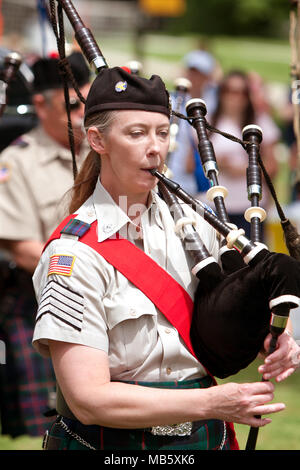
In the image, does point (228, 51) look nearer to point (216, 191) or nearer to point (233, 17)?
point (233, 17)

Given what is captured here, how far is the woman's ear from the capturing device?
7.66ft

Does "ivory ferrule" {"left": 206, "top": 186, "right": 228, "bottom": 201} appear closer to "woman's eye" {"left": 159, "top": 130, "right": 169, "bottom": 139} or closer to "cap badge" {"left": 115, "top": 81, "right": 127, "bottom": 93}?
"woman's eye" {"left": 159, "top": 130, "right": 169, "bottom": 139}

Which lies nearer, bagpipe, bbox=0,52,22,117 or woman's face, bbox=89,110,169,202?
woman's face, bbox=89,110,169,202

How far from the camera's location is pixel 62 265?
7.33 feet

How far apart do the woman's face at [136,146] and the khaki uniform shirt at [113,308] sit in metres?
0.12

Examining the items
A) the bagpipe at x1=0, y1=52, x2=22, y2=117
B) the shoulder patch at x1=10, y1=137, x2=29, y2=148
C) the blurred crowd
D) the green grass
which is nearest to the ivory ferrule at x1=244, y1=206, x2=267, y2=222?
the bagpipe at x1=0, y1=52, x2=22, y2=117

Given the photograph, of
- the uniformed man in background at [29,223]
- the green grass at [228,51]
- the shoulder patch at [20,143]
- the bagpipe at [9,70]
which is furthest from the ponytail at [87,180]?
the green grass at [228,51]

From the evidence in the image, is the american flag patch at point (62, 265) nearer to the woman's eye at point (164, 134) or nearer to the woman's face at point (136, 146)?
the woman's face at point (136, 146)

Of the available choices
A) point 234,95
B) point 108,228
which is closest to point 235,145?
Result: point 234,95

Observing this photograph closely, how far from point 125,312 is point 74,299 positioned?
0.49ft

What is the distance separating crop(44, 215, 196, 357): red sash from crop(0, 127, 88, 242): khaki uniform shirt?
6.80 feet

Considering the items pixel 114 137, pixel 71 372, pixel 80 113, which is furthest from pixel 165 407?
pixel 80 113
